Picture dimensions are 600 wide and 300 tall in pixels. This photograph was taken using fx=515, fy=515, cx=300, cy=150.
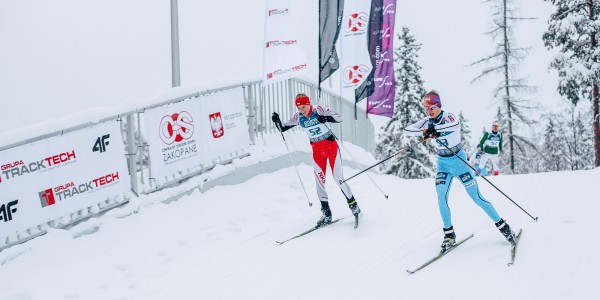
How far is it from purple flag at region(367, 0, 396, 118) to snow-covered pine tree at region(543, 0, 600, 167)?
12.7 m

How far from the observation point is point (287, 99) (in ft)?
43.0

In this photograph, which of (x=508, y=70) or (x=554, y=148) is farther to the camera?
(x=554, y=148)

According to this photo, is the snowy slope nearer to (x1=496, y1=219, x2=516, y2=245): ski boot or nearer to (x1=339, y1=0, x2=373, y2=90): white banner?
(x1=496, y1=219, x2=516, y2=245): ski boot

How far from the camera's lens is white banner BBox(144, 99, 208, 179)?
937cm

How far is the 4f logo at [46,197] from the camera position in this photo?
7.61 meters

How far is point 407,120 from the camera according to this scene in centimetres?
3100

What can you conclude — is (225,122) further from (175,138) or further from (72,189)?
(72,189)

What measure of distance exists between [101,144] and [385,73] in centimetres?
900

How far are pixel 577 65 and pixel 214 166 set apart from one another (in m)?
19.6

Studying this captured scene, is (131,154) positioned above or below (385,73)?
below

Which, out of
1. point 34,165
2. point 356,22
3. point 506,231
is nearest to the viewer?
point 506,231

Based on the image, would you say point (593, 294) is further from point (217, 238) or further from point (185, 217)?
point (185, 217)

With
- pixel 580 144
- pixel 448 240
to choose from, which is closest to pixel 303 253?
pixel 448 240

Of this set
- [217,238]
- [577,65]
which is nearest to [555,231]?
[217,238]
